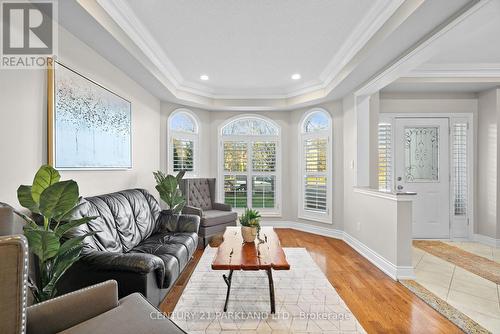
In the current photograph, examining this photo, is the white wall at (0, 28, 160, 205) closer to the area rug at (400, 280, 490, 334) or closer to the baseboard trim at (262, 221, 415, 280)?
the baseboard trim at (262, 221, 415, 280)

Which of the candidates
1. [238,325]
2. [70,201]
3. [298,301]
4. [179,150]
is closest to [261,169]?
[179,150]

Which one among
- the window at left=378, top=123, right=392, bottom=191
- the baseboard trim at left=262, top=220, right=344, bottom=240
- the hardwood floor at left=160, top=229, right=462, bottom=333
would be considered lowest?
the hardwood floor at left=160, top=229, right=462, bottom=333

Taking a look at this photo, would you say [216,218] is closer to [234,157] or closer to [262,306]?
[234,157]

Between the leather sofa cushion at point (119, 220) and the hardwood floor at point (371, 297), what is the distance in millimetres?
718

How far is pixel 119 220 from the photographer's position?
270 centimetres

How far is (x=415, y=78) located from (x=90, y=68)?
444 cm

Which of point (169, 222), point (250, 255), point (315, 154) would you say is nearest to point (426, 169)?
point (315, 154)

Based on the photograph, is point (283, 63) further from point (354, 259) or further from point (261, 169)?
point (354, 259)

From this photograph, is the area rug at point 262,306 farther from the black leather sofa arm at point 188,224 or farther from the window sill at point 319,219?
the window sill at point 319,219

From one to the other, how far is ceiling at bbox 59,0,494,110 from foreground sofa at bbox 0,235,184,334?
194 centimetres

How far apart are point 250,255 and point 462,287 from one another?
94.7 inches

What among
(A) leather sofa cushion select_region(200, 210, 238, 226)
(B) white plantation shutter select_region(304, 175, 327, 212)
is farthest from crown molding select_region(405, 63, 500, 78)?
(A) leather sofa cushion select_region(200, 210, 238, 226)

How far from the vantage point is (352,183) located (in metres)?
4.30

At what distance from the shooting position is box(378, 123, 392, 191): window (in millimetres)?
4473
